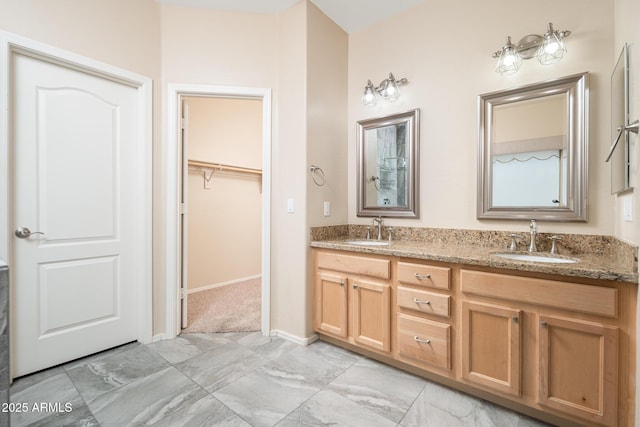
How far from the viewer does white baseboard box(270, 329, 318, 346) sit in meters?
→ 2.32

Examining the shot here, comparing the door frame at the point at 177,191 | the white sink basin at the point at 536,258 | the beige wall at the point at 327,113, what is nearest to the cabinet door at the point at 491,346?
the white sink basin at the point at 536,258

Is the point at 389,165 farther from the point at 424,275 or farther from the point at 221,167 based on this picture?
the point at 221,167

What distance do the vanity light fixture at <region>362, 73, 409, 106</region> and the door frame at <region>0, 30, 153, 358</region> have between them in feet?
5.95

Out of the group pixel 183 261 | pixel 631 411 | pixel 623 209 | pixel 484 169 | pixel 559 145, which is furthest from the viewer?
pixel 183 261

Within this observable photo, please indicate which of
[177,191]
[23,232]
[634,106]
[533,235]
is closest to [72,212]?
[23,232]

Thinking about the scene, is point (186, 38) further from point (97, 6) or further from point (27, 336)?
point (27, 336)

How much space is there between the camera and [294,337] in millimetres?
2365

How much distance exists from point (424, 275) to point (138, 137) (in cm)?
240

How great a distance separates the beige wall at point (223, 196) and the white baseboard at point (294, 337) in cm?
171

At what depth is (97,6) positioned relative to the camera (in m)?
2.04

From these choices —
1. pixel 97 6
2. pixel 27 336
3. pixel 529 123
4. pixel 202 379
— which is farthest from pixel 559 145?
pixel 27 336

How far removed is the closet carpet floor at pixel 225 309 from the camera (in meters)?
2.66

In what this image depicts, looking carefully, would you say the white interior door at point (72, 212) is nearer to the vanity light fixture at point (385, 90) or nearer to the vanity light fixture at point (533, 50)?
the vanity light fixture at point (385, 90)

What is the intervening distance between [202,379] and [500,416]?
1756mm
